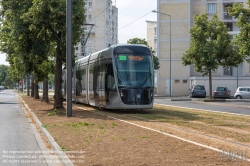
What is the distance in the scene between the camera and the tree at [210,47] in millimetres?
38750

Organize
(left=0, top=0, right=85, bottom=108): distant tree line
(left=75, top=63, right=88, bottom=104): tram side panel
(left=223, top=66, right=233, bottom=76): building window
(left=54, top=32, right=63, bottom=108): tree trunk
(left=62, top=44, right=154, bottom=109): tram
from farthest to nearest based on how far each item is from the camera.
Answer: (left=223, top=66, right=233, bottom=76): building window < (left=75, top=63, right=88, bottom=104): tram side panel < (left=54, top=32, right=63, bottom=108): tree trunk < (left=0, top=0, right=85, bottom=108): distant tree line < (left=62, top=44, right=154, bottom=109): tram

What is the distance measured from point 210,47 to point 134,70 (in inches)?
788

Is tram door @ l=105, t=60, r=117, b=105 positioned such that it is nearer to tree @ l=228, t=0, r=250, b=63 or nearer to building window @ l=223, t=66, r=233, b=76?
tree @ l=228, t=0, r=250, b=63

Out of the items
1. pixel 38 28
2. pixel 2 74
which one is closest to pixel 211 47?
pixel 38 28

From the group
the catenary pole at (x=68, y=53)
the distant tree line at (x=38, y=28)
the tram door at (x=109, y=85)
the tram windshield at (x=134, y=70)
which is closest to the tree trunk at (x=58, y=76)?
the distant tree line at (x=38, y=28)

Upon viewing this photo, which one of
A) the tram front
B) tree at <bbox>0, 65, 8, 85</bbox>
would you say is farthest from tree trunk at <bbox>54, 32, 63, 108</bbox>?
tree at <bbox>0, 65, 8, 85</bbox>

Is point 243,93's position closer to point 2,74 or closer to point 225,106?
point 225,106

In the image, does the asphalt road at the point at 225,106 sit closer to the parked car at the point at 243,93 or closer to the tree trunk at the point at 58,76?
the tree trunk at the point at 58,76

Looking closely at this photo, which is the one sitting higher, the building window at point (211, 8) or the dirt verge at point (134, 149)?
the building window at point (211, 8)

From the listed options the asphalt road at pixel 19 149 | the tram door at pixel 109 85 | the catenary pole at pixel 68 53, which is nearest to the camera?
the asphalt road at pixel 19 149

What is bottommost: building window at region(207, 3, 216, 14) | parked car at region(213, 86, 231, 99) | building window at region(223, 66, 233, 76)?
parked car at region(213, 86, 231, 99)

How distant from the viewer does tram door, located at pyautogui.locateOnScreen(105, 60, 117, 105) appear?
2033cm

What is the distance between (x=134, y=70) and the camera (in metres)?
20.4

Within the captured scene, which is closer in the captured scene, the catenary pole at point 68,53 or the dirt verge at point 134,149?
the dirt verge at point 134,149
